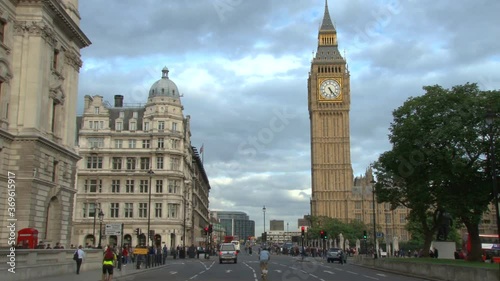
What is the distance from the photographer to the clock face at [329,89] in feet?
551

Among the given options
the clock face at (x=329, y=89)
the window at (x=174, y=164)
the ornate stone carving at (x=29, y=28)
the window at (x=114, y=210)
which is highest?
the clock face at (x=329, y=89)

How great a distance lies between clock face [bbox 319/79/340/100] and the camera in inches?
6614

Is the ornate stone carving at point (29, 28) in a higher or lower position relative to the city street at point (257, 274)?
higher

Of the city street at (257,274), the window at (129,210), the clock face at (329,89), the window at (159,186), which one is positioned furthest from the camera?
the clock face at (329,89)

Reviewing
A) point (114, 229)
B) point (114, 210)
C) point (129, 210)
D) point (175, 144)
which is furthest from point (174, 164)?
point (114, 229)

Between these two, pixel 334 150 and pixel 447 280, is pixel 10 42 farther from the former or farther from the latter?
pixel 334 150

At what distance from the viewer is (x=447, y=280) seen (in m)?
29.5

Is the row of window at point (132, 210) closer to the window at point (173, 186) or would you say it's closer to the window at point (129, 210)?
the window at point (129, 210)

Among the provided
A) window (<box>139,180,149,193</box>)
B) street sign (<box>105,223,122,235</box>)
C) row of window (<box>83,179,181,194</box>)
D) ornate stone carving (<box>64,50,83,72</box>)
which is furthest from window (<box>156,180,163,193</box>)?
street sign (<box>105,223,122,235</box>)

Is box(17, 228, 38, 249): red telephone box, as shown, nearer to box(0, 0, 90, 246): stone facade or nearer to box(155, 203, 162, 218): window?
box(0, 0, 90, 246): stone facade

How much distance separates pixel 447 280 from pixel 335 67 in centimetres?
14480

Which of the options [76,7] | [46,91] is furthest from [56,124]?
[76,7]

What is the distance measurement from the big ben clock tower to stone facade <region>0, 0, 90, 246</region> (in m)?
129

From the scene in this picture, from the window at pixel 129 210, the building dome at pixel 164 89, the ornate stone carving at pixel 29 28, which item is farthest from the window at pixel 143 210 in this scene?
the ornate stone carving at pixel 29 28
